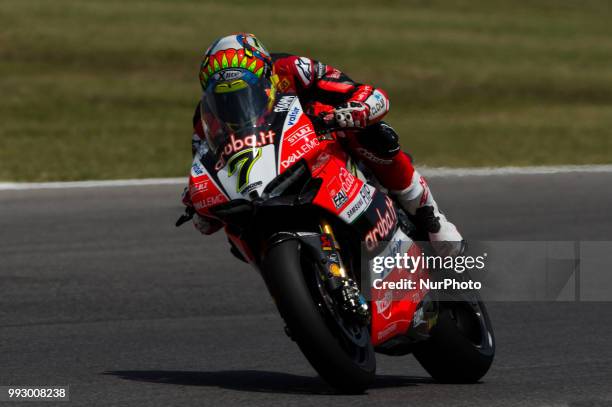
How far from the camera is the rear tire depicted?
543 cm

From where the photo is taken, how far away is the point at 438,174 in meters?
12.9

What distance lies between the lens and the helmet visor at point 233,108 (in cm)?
482

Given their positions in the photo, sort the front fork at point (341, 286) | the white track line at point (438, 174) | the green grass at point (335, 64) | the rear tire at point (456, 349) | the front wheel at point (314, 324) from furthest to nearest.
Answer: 1. the green grass at point (335, 64)
2. the white track line at point (438, 174)
3. the rear tire at point (456, 349)
4. the front fork at point (341, 286)
5. the front wheel at point (314, 324)

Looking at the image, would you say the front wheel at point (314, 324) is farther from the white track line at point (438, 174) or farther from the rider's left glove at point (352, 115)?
the white track line at point (438, 174)

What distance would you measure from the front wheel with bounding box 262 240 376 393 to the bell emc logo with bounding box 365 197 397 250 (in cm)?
38

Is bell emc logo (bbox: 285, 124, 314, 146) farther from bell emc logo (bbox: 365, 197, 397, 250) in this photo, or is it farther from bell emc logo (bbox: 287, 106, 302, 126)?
bell emc logo (bbox: 365, 197, 397, 250)

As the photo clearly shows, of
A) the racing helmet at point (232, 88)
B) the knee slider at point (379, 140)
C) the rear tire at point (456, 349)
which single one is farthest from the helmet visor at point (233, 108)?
the rear tire at point (456, 349)

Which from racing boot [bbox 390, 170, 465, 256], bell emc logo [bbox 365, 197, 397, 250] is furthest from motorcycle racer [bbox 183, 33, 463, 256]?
bell emc logo [bbox 365, 197, 397, 250]

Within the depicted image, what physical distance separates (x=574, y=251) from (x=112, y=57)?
1823cm

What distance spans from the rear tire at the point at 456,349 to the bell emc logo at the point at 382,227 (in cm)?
55

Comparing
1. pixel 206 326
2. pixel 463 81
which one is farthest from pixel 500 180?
pixel 463 81

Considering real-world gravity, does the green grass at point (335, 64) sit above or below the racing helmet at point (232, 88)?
below

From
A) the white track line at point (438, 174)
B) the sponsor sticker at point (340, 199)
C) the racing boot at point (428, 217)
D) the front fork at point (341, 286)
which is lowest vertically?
the white track line at point (438, 174)

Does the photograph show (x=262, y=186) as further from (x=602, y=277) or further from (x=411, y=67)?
(x=411, y=67)
